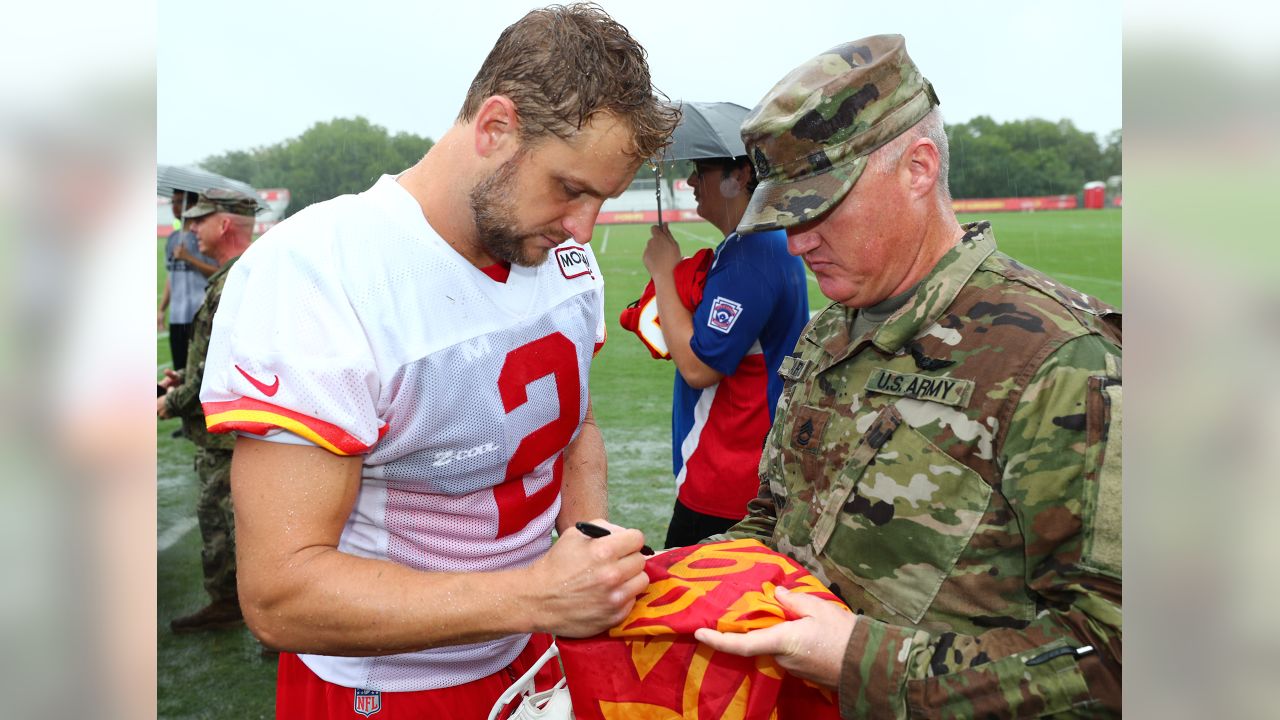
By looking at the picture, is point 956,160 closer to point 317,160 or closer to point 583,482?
point 317,160

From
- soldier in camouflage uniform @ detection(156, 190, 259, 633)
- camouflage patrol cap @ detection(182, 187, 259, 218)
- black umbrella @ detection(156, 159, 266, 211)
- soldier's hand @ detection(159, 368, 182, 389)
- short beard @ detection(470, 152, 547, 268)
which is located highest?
black umbrella @ detection(156, 159, 266, 211)

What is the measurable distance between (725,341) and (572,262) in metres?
1.41

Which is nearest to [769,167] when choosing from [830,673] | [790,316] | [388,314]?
[388,314]

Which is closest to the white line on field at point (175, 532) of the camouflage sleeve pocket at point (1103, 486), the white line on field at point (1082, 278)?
the camouflage sleeve pocket at point (1103, 486)

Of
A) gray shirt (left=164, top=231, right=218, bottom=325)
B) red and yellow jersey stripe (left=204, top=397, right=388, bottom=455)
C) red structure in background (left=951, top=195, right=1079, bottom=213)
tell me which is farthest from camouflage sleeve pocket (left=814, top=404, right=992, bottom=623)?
red structure in background (left=951, top=195, right=1079, bottom=213)

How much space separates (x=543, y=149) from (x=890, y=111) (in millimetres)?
646

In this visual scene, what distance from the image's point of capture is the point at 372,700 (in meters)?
1.84

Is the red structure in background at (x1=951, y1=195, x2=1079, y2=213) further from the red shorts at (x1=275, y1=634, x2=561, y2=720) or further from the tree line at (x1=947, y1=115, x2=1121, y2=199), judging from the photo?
the red shorts at (x1=275, y1=634, x2=561, y2=720)

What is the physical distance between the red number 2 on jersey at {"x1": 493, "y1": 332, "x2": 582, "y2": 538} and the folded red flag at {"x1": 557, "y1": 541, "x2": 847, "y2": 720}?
39 centimetres

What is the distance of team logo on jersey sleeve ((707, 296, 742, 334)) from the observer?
11.3ft

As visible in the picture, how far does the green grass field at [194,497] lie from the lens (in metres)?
4.56

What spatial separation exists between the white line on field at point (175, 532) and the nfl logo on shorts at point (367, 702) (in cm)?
572
